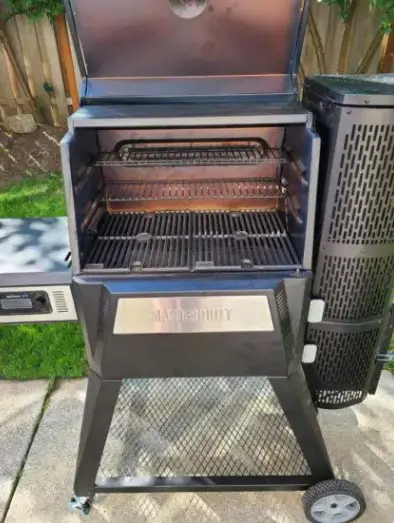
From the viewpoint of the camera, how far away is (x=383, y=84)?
4.39ft

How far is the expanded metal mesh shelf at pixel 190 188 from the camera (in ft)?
5.46

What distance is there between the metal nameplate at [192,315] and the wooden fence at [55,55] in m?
3.50

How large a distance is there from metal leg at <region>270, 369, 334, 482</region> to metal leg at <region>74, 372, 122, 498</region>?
0.51 meters

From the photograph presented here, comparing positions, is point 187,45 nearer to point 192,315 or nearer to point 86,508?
point 192,315

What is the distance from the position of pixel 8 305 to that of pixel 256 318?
828mm

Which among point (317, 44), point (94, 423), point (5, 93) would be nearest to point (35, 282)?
point (94, 423)

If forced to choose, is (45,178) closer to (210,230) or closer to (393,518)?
(210,230)

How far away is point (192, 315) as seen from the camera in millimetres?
1250

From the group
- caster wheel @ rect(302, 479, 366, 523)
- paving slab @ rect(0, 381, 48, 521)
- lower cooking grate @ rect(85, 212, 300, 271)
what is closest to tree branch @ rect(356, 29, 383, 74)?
lower cooking grate @ rect(85, 212, 300, 271)

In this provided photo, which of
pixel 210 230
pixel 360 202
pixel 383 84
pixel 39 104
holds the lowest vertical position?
pixel 39 104

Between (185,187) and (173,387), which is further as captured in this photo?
(173,387)

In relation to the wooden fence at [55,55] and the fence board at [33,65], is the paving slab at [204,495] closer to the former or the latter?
the wooden fence at [55,55]

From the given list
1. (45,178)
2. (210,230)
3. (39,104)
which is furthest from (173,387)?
(39,104)

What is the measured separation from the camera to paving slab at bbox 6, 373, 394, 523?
5.48ft
